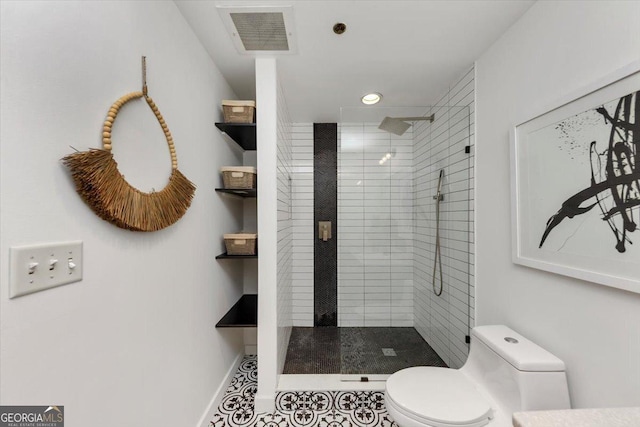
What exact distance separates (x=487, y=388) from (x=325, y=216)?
1697 millimetres

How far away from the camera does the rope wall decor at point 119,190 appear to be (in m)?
0.79

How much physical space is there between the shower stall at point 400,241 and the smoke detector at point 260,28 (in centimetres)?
71

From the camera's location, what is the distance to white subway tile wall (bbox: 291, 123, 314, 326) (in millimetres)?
2738

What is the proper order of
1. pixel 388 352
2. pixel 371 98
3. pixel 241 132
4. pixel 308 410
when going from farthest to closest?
pixel 371 98
pixel 388 352
pixel 241 132
pixel 308 410

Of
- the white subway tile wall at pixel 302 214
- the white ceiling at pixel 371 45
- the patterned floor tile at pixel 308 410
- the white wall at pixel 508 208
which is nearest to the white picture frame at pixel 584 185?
the white wall at pixel 508 208

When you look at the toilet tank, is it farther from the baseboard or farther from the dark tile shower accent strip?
the baseboard

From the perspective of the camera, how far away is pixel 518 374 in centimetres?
115

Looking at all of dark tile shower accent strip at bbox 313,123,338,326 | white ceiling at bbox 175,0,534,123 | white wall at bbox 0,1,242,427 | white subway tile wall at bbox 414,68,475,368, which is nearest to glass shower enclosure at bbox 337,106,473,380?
white subway tile wall at bbox 414,68,475,368

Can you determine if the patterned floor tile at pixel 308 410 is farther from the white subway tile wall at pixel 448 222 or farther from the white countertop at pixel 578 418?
the white countertop at pixel 578 418

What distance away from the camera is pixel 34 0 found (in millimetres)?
679

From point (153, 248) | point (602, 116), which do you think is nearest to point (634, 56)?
point (602, 116)

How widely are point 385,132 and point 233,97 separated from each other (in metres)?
1.27

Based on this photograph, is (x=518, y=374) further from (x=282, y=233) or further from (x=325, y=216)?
(x=325, y=216)

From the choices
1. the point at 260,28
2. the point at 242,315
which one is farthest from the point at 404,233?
the point at 260,28
